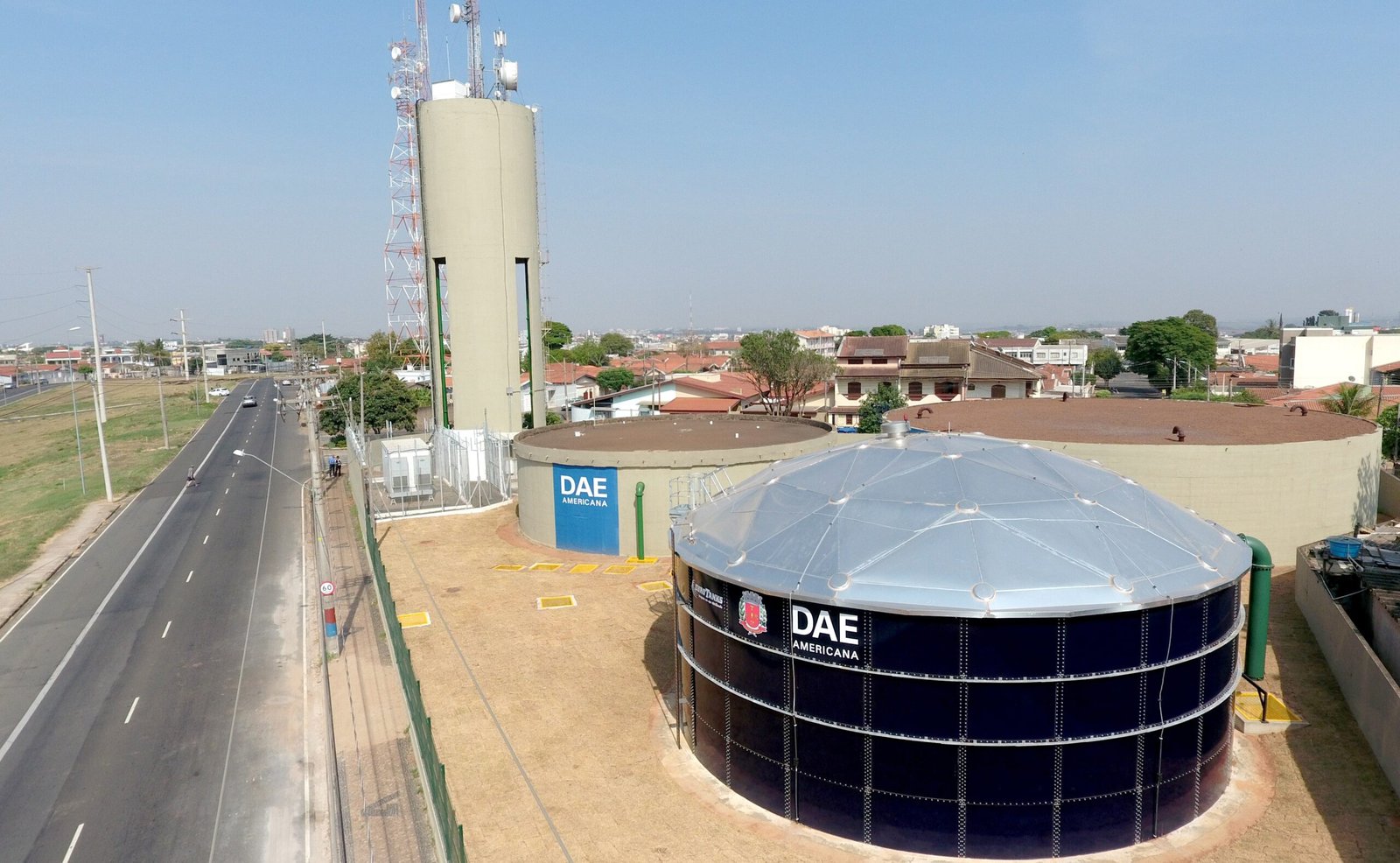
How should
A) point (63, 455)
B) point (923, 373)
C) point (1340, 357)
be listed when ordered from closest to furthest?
point (63, 455) < point (923, 373) < point (1340, 357)

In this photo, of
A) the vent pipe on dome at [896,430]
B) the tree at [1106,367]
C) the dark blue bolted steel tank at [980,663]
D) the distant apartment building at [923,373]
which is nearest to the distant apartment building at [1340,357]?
the distant apartment building at [923,373]

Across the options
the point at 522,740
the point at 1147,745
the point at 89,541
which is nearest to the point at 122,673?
the point at 522,740

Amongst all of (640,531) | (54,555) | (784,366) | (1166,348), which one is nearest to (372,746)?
(640,531)

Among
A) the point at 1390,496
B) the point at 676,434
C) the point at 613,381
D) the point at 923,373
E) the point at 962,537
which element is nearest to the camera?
the point at 962,537

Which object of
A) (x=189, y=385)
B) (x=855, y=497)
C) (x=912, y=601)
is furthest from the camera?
(x=189, y=385)

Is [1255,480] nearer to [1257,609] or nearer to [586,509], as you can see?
[1257,609]

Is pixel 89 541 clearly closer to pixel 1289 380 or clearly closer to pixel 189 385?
pixel 1289 380
